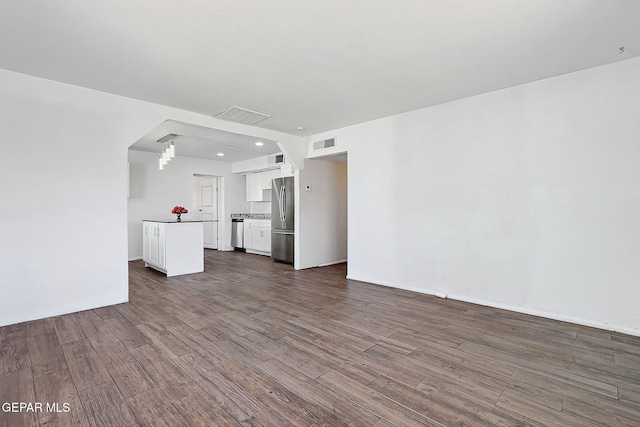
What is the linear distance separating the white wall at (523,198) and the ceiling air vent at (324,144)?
2.77ft

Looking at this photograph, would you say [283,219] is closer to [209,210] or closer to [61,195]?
[209,210]

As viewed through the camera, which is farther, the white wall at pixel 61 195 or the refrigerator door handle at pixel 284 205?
the refrigerator door handle at pixel 284 205

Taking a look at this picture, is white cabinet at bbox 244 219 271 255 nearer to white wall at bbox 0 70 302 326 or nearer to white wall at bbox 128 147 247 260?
white wall at bbox 128 147 247 260

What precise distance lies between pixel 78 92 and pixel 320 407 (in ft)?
13.3

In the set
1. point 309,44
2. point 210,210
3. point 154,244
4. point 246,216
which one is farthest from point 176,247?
point 309,44

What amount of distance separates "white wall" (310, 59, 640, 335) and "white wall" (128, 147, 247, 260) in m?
5.19

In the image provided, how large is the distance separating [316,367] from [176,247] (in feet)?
13.2

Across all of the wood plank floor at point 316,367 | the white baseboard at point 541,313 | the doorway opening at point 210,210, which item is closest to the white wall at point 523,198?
the white baseboard at point 541,313

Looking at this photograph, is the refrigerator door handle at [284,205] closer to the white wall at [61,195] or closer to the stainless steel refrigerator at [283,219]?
the stainless steel refrigerator at [283,219]

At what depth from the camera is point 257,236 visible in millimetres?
7793

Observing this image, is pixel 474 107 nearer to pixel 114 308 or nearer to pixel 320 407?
pixel 320 407

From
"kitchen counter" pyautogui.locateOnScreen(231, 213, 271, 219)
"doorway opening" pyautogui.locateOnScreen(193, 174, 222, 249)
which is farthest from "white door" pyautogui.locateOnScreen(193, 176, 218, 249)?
"kitchen counter" pyautogui.locateOnScreen(231, 213, 271, 219)

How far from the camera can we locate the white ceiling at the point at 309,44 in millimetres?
2053

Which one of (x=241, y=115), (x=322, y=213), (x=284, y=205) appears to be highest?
(x=241, y=115)
